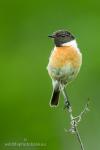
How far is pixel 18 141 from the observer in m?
5.14

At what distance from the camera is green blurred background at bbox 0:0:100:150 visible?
5.72 metres

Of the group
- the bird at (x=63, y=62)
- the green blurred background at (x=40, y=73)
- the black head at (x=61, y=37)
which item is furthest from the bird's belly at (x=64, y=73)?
the green blurred background at (x=40, y=73)

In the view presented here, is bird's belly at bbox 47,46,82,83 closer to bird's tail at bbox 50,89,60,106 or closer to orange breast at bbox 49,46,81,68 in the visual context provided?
orange breast at bbox 49,46,81,68

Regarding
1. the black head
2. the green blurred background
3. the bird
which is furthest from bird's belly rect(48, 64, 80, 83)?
the green blurred background

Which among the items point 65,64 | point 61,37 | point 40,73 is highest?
point 40,73

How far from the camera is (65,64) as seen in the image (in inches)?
182

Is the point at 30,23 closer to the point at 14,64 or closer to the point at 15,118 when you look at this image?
the point at 14,64

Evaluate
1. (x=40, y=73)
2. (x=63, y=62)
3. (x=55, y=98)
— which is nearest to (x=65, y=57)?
(x=63, y=62)

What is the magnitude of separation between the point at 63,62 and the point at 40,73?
2151 millimetres

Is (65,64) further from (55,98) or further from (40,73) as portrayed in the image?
(40,73)

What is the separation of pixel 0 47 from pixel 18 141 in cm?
193

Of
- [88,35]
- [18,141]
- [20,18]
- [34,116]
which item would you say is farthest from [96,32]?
[18,141]

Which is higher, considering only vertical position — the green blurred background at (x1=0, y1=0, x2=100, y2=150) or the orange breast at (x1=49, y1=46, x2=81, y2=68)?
the green blurred background at (x1=0, y1=0, x2=100, y2=150)

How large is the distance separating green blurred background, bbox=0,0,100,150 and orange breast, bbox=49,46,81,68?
0.75m
